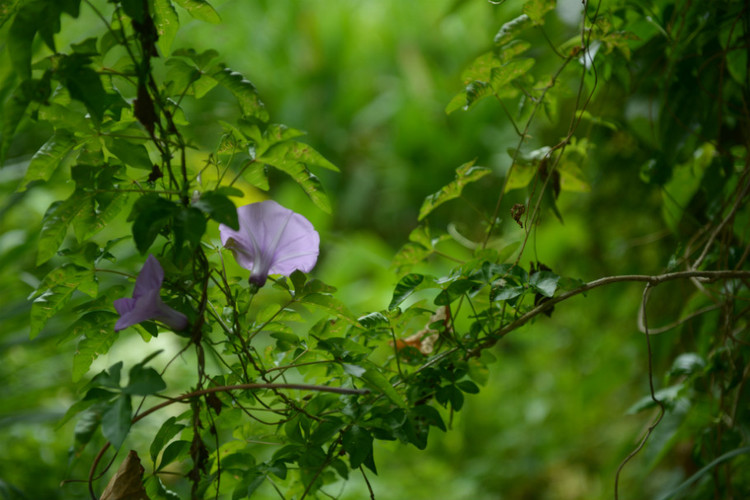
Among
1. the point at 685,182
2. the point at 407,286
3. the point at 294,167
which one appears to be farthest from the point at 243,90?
the point at 685,182

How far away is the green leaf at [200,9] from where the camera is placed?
46cm

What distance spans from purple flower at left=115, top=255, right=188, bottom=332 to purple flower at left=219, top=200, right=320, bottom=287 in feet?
0.23

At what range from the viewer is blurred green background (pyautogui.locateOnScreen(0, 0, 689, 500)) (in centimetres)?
112

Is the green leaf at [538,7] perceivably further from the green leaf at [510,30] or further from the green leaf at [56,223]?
the green leaf at [56,223]

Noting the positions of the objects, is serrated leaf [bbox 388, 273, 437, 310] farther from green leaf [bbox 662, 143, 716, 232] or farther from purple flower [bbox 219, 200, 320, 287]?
green leaf [bbox 662, 143, 716, 232]

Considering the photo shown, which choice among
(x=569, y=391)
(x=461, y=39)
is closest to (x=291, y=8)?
(x=461, y=39)

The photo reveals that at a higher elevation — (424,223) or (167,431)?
(424,223)

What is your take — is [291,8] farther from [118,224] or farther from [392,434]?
[392,434]

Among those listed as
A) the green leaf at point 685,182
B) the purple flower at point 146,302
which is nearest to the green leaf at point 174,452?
the purple flower at point 146,302

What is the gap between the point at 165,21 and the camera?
1.55ft

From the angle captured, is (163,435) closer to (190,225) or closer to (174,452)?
(174,452)

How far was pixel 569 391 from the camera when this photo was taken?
171 cm

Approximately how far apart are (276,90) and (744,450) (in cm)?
228

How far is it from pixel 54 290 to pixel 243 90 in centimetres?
20
